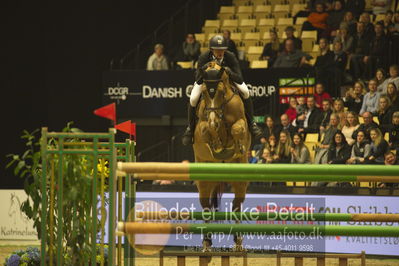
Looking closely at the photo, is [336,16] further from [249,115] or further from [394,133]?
[249,115]

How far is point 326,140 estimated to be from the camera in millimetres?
10023

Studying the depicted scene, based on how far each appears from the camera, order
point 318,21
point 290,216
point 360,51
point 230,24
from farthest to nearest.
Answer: point 230,24 → point 318,21 → point 360,51 → point 290,216

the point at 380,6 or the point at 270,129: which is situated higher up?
the point at 380,6

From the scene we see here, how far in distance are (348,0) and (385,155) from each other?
435 cm

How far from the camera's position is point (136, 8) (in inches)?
559

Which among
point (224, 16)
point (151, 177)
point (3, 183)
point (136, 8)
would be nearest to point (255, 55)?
point (224, 16)

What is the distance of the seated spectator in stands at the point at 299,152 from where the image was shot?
10.1m

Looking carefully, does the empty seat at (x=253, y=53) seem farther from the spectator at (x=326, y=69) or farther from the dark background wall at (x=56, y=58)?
the dark background wall at (x=56, y=58)

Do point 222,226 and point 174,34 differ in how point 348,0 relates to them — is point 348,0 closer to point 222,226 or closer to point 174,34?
point 174,34

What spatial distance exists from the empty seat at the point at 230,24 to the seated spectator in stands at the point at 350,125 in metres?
4.45

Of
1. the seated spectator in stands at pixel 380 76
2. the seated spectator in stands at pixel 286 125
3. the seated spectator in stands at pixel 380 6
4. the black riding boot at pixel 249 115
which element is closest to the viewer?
the black riding boot at pixel 249 115

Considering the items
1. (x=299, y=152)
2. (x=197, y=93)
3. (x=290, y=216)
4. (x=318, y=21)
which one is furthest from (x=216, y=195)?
(x=318, y=21)

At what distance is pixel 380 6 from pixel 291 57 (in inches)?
89.9

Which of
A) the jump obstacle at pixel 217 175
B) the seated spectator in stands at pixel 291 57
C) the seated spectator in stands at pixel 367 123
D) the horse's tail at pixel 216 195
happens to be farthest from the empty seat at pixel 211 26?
the jump obstacle at pixel 217 175
